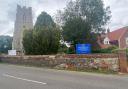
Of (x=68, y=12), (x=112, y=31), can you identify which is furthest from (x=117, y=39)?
(x=68, y=12)

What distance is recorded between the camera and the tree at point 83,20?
45719 mm

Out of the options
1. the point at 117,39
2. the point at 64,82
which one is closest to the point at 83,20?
the point at 117,39

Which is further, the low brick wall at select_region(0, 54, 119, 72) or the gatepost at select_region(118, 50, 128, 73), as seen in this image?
the low brick wall at select_region(0, 54, 119, 72)

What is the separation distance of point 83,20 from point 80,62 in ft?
86.7

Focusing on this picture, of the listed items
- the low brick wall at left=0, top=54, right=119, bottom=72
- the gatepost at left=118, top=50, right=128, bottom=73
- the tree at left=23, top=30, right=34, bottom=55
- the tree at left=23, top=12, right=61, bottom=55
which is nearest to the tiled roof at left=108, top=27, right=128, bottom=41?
the tree at left=23, top=12, right=61, bottom=55

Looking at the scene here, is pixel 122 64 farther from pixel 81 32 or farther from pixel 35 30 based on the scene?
pixel 81 32

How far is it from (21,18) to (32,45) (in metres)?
39.5

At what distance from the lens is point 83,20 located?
47188mm

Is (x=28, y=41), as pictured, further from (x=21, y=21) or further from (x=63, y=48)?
(x=21, y=21)

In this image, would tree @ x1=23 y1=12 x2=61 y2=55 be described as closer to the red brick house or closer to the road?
the road

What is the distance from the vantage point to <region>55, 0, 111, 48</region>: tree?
150 ft

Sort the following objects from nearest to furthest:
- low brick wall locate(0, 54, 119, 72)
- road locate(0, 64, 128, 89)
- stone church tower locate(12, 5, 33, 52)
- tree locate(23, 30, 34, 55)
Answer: road locate(0, 64, 128, 89)
low brick wall locate(0, 54, 119, 72)
tree locate(23, 30, 34, 55)
stone church tower locate(12, 5, 33, 52)

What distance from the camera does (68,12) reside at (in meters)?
48.3

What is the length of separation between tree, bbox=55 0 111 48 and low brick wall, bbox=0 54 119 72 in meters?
18.9
